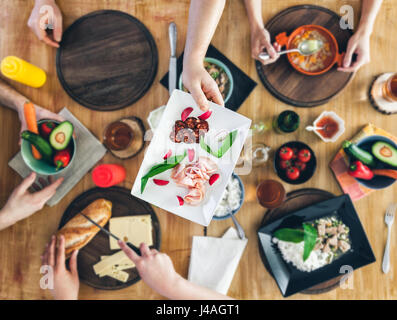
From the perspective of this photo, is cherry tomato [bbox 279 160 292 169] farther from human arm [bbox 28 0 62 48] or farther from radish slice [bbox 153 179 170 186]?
human arm [bbox 28 0 62 48]

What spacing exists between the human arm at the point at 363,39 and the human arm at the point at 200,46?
0.60 m

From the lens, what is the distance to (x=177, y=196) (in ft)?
2.69

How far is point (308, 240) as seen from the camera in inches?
40.9

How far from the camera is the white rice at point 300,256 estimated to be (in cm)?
108

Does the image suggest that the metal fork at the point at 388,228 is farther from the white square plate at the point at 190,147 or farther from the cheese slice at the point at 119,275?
the cheese slice at the point at 119,275

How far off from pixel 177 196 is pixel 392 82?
988 mm

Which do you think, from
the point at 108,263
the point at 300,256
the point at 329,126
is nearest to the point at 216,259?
the point at 300,256

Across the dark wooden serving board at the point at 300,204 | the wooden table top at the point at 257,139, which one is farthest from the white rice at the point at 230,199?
the dark wooden serving board at the point at 300,204

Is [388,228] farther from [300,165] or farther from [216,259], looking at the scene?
[216,259]

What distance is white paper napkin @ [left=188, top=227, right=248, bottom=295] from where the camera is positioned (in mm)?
1096

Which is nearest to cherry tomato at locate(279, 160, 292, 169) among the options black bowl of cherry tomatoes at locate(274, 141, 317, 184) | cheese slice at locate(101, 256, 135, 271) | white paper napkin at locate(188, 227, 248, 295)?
black bowl of cherry tomatoes at locate(274, 141, 317, 184)

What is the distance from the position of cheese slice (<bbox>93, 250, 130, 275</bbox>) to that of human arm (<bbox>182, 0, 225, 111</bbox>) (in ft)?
2.46

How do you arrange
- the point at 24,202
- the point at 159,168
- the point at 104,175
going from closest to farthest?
the point at 159,168 → the point at 104,175 → the point at 24,202

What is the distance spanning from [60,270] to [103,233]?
23 cm
